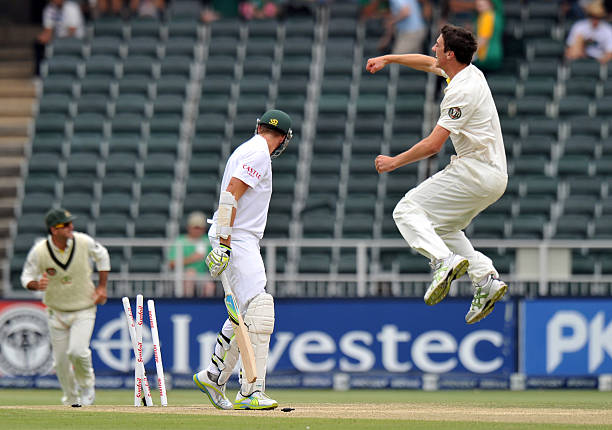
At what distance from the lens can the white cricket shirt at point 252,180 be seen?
36.4ft

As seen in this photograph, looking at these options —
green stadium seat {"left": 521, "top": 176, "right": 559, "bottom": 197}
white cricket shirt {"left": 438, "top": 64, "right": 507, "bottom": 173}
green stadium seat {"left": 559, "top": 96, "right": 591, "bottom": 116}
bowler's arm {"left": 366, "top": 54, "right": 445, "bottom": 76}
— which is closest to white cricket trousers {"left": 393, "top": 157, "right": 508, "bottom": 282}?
white cricket shirt {"left": 438, "top": 64, "right": 507, "bottom": 173}

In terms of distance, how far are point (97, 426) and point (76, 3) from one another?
1682cm

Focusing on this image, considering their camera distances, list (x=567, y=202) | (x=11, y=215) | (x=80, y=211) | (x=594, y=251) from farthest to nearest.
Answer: (x=11, y=215) → (x=80, y=211) → (x=567, y=202) → (x=594, y=251)

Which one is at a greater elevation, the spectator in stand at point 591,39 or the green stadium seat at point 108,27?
the green stadium seat at point 108,27

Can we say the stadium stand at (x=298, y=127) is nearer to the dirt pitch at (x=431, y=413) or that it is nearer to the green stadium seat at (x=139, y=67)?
the green stadium seat at (x=139, y=67)

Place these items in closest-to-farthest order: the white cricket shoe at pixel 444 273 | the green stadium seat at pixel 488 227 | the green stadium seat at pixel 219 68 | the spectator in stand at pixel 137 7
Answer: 1. the white cricket shoe at pixel 444 273
2. the green stadium seat at pixel 488 227
3. the green stadium seat at pixel 219 68
4. the spectator in stand at pixel 137 7

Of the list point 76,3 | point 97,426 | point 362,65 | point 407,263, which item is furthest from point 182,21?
point 97,426

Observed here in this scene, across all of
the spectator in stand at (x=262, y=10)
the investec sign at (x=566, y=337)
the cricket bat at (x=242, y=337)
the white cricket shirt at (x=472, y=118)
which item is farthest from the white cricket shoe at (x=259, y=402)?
the spectator in stand at (x=262, y=10)

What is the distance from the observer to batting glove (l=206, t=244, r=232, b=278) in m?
10.9

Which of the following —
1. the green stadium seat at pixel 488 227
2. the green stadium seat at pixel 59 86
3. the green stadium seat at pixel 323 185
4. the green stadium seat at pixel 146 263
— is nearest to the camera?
the green stadium seat at pixel 146 263

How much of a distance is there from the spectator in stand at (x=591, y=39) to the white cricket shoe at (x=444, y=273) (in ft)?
41.9

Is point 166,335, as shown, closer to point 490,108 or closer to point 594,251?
point 594,251

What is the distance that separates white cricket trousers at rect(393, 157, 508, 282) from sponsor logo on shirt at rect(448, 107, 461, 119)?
0.46 metres

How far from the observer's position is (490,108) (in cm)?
1104
